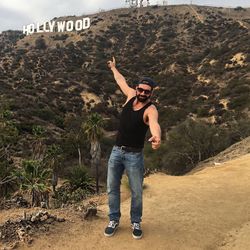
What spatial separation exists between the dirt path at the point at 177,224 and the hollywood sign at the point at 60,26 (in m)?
105

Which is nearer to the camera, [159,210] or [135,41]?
[159,210]

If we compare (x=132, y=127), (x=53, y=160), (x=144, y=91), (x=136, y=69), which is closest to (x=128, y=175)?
(x=132, y=127)

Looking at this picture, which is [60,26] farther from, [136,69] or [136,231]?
[136,231]

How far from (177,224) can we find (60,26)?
380ft

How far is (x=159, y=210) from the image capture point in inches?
356

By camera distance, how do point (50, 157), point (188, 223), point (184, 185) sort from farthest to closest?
1. point (50, 157)
2. point (184, 185)
3. point (188, 223)

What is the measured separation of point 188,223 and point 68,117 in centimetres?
5328

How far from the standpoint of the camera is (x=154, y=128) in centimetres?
614

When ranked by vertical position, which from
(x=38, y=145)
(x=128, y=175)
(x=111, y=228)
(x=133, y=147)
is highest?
(x=133, y=147)

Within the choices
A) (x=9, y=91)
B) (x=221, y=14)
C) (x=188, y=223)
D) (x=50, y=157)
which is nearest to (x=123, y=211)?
(x=188, y=223)

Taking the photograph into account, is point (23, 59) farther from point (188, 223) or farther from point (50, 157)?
point (188, 223)

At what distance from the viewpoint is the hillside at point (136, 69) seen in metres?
54.6

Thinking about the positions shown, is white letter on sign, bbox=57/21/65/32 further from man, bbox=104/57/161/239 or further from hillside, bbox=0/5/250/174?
man, bbox=104/57/161/239

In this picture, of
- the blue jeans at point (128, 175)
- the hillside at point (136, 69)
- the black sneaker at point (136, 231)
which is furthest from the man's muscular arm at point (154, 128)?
the hillside at point (136, 69)
